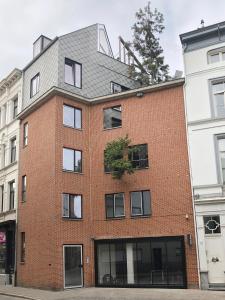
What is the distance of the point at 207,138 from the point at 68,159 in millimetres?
8289

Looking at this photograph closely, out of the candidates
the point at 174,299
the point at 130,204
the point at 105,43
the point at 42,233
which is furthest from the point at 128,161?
the point at 105,43

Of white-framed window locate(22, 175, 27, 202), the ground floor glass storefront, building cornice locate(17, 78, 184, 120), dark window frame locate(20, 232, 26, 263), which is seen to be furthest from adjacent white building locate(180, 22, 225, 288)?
white-framed window locate(22, 175, 27, 202)

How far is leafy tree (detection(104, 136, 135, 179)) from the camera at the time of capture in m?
23.3

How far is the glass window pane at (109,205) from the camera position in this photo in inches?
961

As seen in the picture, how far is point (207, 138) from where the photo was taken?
22.4m

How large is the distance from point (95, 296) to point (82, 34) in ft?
56.3

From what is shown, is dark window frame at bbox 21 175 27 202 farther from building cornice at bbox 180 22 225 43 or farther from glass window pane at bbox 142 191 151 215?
building cornice at bbox 180 22 225 43

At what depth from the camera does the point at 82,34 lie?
2783 centimetres

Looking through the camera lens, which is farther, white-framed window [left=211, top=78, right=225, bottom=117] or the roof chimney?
the roof chimney

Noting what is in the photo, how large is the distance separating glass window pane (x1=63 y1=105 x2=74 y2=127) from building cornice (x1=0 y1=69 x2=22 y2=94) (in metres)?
6.25

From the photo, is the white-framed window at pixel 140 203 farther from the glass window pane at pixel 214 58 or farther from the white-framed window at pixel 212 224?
the glass window pane at pixel 214 58

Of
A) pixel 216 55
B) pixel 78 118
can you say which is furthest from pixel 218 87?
pixel 78 118

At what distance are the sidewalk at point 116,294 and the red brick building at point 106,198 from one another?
1.13m

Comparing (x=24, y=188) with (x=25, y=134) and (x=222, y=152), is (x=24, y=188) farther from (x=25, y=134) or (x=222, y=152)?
(x=222, y=152)
